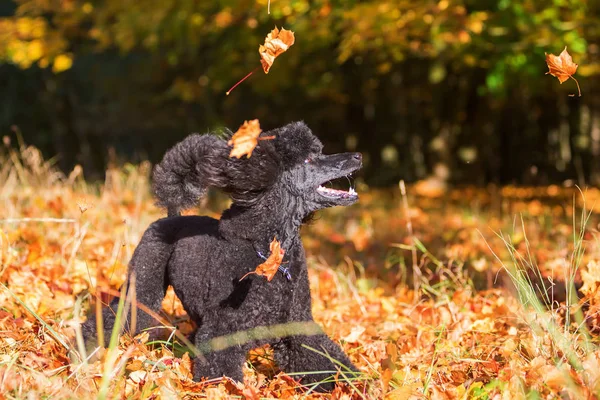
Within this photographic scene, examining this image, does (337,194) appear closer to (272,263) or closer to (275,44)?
(272,263)

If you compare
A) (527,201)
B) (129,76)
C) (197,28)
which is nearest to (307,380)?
(197,28)

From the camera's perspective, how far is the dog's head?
2.87 m

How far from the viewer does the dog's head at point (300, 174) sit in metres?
2.87

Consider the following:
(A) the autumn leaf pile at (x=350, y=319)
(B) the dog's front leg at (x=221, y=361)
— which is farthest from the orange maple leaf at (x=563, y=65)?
(B) the dog's front leg at (x=221, y=361)

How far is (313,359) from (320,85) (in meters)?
10.8

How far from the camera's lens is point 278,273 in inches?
115

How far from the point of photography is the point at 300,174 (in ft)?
9.55

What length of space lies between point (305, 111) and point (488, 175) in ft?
16.7

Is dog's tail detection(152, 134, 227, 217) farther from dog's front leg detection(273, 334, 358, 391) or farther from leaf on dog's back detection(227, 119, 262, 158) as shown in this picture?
dog's front leg detection(273, 334, 358, 391)

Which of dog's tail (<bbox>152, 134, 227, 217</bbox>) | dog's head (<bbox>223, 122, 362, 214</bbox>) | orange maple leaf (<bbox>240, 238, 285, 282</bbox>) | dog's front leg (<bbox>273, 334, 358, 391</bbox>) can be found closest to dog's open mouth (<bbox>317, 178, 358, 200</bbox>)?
dog's head (<bbox>223, 122, 362, 214</bbox>)

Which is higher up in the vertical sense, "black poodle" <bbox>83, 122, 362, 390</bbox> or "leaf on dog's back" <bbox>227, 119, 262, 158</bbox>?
"leaf on dog's back" <bbox>227, 119, 262, 158</bbox>

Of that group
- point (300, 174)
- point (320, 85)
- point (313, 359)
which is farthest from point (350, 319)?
point (320, 85)

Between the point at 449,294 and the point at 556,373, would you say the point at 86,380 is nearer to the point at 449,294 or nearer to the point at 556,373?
the point at 556,373

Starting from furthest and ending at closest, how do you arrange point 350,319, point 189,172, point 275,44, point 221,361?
point 350,319 → point 189,172 → point 221,361 → point 275,44
